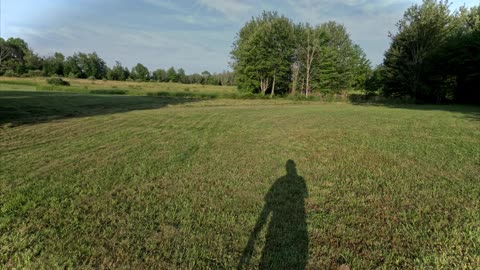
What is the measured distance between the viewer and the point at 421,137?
855 cm

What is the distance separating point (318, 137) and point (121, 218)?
23.1ft

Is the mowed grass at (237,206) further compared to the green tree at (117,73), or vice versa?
the green tree at (117,73)

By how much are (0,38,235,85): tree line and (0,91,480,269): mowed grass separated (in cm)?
8079

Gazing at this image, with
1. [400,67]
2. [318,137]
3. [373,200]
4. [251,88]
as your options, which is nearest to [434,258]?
[373,200]

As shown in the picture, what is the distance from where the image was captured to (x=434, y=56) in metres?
31.5

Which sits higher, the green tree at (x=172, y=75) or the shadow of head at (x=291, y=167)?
the green tree at (x=172, y=75)

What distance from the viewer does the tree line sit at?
81.4 m

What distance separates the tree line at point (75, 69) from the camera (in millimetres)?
81413

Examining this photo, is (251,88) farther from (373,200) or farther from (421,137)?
(373,200)

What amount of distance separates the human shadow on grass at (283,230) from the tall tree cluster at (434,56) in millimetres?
36447

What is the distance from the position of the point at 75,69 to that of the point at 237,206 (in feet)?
355

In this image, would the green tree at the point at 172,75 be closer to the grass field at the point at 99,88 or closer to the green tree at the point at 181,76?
the green tree at the point at 181,76

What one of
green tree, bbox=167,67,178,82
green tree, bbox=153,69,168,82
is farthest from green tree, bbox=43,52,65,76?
green tree, bbox=167,67,178,82

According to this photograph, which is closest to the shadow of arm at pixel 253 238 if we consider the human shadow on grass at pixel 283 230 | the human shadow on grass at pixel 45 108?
the human shadow on grass at pixel 283 230
